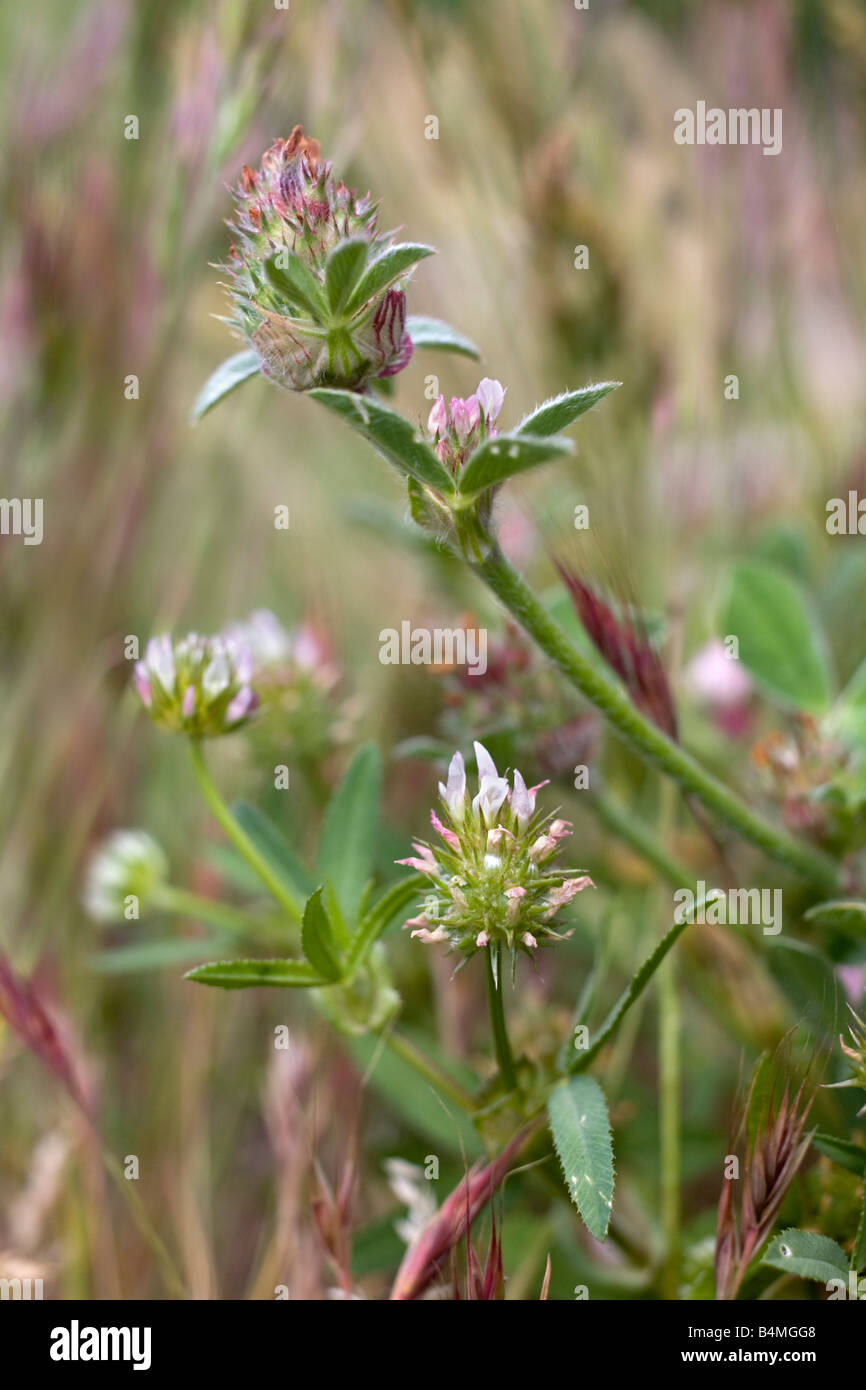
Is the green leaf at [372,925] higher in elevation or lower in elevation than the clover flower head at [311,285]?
lower

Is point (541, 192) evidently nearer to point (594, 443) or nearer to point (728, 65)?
point (594, 443)

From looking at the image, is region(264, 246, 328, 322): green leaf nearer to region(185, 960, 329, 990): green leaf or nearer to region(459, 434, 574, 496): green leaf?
region(459, 434, 574, 496): green leaf

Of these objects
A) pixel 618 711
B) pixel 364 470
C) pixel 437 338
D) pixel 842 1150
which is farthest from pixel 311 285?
pixel 364 470

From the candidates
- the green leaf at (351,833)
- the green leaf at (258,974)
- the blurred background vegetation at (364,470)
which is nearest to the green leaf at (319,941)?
the green leaf at (258,974)

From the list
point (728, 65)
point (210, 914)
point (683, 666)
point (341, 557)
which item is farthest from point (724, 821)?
point (728, 65)

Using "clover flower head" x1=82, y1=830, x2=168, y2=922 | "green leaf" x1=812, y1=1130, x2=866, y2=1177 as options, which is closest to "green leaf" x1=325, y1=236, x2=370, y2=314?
"green leaf" x1=812, y1=1130, x2=866, y2=1177

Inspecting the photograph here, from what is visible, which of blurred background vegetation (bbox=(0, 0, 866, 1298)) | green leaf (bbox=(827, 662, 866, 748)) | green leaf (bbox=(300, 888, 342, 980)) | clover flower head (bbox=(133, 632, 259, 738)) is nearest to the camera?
green leaf (bbox=(300, 888, 342, 980))

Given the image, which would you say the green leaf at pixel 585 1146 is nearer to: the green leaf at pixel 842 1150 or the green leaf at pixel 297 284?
the green leaf at pixel 842 1150

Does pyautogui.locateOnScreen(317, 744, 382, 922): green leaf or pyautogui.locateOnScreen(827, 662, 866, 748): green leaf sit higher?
pyautogui.locateOnScreen(827, 662, 866, 748): green leaf

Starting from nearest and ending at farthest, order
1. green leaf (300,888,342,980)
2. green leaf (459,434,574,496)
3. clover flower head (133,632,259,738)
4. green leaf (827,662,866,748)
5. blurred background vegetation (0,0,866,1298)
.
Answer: green leaf (459,434,574,496), green leaf (300,888,342,980), clover flower head (133,632,259,738), green leaf (827,662,866,748), blurred background vegetation (0,0,866,1298)
